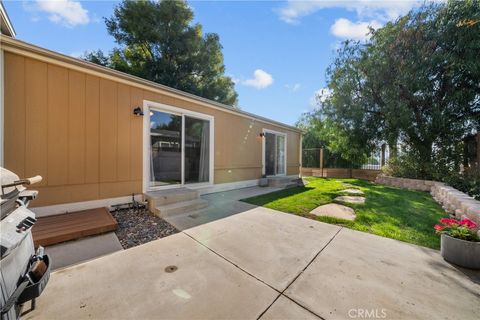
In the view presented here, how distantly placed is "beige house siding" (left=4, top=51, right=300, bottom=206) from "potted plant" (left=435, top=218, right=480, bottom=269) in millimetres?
5093

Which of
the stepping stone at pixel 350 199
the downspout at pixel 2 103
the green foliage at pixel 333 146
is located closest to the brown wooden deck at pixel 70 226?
the downspout at pixel 2 103

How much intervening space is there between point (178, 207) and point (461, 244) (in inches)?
163

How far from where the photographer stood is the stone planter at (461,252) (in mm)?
2219

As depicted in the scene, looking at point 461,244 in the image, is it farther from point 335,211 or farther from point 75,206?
point 75,206

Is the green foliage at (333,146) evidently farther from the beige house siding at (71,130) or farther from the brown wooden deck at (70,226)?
the brown wooden deck at (70,226)

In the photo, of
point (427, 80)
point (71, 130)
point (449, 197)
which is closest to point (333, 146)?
point (427, 80)

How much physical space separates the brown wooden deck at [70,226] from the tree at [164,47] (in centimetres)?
1069

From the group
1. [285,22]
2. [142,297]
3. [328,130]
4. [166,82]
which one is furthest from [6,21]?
[328,130]

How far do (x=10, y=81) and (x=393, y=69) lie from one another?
1089 centimetres

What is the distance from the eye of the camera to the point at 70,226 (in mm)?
2883

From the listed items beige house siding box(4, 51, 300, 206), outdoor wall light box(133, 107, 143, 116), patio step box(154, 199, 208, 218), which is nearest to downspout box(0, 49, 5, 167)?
beige house siding box(4, 51, 300, 206)

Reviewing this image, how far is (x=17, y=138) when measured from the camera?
3.02 metres

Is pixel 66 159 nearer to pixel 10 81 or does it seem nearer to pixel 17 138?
pixel 17 138

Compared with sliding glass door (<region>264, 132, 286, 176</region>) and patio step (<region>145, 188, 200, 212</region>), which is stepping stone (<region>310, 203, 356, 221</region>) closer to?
patio step (<region>145, 188, 200, 212</region>)
